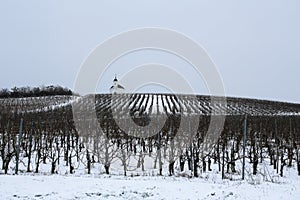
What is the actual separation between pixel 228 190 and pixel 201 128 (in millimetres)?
12509

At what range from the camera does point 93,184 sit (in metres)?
9.69

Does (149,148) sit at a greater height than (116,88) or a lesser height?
lesser

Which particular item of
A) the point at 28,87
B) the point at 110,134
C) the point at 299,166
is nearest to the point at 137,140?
the point at 110,134

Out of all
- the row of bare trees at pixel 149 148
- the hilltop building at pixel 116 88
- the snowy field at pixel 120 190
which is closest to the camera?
the snowy field at pixel 120 190

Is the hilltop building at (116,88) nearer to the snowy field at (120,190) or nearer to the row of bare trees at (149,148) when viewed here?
the row of bare trees at (149,148)

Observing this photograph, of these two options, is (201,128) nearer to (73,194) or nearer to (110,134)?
(110,134)

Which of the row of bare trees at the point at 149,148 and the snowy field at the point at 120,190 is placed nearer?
the snowy field at the point at 120,190

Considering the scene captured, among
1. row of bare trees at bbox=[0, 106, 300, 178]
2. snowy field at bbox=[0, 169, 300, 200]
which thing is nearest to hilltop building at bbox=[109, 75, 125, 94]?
row of bare trees at bbox=[0, 106, 300, 178]

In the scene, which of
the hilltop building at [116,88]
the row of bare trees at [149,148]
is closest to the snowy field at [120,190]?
the row of bare trees at [149,148]

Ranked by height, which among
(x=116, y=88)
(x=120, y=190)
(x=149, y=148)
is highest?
(x=116, y=88)

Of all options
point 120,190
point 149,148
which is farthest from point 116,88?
point 120,190

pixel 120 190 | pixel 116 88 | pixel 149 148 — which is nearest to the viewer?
pixel 120 190

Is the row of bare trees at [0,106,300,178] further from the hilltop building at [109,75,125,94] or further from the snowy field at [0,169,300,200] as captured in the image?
the hilltop building at [109,75,125,94]

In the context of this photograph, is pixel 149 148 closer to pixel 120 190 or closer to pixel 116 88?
pixel 120 190
